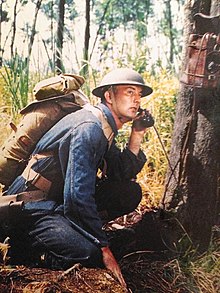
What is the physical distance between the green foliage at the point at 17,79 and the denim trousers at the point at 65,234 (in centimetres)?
46

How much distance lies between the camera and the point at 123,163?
1.91 meters

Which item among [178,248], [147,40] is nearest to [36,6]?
[147,40]

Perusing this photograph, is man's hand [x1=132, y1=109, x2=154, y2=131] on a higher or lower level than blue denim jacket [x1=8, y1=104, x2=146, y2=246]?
higher

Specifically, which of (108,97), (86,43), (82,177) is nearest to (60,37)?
(86,43)

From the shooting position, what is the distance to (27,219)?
73.2 inches

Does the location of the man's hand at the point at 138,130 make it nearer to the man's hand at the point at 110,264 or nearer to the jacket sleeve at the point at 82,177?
the jacket sleeve at the point at 82,177

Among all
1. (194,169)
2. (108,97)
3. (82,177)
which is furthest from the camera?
(194,169)

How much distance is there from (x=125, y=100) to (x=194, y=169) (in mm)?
389

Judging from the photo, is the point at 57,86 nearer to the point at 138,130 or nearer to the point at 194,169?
the point at 138,130

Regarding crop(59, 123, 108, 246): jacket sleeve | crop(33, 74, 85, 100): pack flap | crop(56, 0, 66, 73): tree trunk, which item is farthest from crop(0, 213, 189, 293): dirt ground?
crop(56, 0, 66, 73): tree trunk

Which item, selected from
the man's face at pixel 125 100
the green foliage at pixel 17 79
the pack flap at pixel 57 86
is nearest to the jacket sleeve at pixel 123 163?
the man's face at pixel 125 100

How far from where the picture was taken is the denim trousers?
5.87 ft

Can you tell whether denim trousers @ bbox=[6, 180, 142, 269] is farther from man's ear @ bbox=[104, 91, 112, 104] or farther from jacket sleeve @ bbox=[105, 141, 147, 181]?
man's ear @ bbox=[104, 91, 112, 104]

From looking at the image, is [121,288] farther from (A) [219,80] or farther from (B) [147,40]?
(B) [147,40]
